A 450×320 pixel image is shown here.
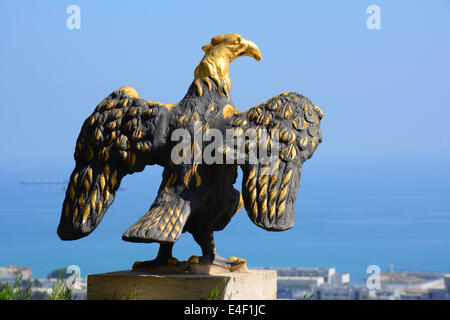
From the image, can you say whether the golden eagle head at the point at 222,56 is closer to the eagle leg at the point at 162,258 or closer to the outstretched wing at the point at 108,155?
the outstretched wing at the point at 108,155

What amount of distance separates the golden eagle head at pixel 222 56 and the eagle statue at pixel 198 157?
0.01 m

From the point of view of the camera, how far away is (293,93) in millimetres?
7254

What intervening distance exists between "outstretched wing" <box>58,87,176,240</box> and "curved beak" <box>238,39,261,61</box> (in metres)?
0.96

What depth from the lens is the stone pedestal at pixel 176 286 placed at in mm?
6918

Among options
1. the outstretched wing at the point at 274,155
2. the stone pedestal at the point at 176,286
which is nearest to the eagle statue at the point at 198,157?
the outstretched wing at the point at 274,155

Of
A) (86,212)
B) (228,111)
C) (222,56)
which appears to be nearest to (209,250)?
(86,212)

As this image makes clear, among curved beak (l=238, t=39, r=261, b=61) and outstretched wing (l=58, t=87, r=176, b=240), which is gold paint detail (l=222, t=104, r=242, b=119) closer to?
outstretched wing (l=58, t=87, r=176, b=240)

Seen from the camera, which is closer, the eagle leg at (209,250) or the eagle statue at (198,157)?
the eagle statue at (198,157)

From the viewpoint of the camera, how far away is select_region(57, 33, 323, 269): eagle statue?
6.95m

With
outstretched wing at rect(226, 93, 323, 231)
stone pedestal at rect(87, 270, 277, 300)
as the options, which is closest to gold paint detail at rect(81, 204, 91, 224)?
stone pedestal at rect(87, 270, 277, 300)

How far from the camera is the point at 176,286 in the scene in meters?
6.98
